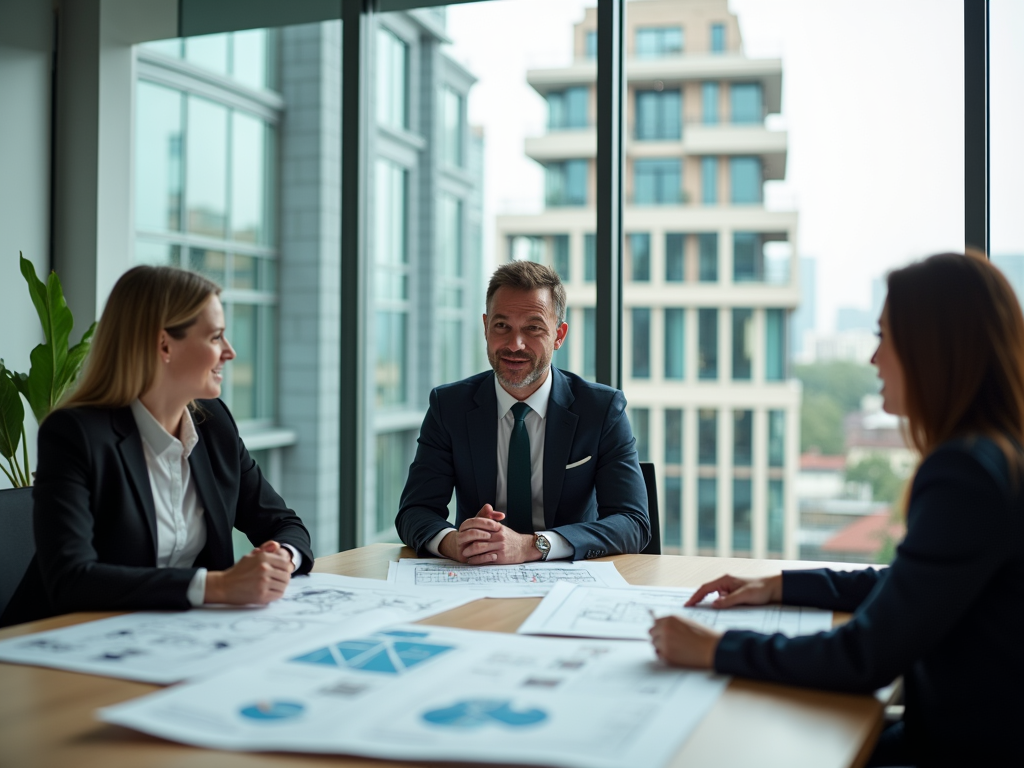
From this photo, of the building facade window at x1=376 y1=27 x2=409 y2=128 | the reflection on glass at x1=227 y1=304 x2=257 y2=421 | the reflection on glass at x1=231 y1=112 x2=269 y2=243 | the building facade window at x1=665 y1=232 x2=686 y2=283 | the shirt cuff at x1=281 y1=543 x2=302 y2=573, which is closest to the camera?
the shirt cuff at x1=281 y1=543 x2=302 y2=573

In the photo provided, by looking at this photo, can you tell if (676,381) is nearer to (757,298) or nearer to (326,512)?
(757,298)

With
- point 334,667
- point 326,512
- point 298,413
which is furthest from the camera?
point 326,512

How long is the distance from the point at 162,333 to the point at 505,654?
1.07 metres

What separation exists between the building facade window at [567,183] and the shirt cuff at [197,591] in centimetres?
2330

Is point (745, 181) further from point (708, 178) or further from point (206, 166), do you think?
point (206, 166)

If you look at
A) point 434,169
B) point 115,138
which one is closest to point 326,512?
point 434,169

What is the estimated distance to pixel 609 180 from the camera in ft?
10.2

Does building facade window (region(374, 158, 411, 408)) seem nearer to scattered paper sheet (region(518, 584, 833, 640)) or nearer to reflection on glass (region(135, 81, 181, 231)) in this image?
reflection on glass (region(135, 81, 181, 231))

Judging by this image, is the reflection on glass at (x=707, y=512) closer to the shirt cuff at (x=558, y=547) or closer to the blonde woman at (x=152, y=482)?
the shirt cuff at (x=558, y=547)

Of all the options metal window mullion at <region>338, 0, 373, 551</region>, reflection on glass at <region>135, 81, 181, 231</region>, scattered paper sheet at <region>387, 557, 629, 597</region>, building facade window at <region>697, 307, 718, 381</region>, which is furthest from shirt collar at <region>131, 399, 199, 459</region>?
building facade window at <region>697, 307, 718, 381</region>

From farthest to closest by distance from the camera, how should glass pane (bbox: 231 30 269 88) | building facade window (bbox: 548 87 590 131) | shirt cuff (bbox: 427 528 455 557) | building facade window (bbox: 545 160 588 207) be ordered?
building facade window (bbox: 545 160 588 207) → building facade window (bbox: 548 87 590 131) → glass pane (bbox: 231 30 269 88) → shirt cuff (bbox: 427 528 455 557)

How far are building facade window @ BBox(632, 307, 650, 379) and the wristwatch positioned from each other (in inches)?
918

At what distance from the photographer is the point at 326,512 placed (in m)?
8.84

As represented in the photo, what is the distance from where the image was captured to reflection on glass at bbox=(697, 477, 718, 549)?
2739 cm
